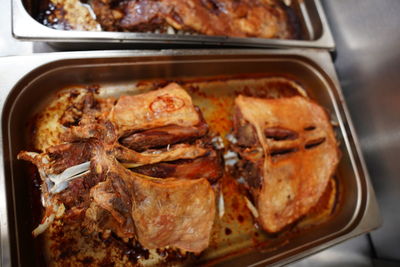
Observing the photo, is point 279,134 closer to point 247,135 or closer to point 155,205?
point 247,135

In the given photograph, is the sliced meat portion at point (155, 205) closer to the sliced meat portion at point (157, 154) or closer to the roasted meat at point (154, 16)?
the sliced meat portion at point (157, 154)

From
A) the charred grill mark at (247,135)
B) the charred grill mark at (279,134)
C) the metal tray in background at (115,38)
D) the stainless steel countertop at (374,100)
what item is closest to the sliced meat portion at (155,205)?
the charred grill mark at (247,135)

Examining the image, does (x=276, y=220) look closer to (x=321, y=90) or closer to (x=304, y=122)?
(x=304, y=122)

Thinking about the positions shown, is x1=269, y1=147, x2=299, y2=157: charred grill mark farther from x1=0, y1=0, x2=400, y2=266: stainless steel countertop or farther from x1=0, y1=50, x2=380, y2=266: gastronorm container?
x1=0, y1=0, x2=400, y2=266: stainless steel countertop

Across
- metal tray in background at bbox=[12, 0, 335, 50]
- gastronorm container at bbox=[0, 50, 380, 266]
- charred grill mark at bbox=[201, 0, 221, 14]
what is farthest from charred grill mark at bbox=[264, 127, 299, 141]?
charred grill mark at bbox=[201, 0, 221, 14]

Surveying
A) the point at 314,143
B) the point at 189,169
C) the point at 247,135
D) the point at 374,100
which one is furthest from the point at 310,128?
the point at 189,169
